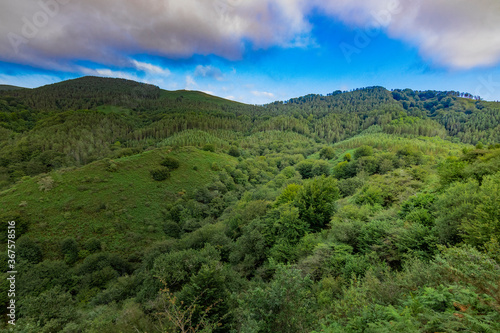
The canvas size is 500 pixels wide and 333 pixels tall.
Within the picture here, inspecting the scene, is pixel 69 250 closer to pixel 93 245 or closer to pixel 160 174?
pixel 93 245

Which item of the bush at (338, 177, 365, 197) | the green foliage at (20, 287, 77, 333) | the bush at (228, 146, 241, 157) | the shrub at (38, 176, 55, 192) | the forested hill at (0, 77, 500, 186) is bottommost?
the green foliage at (20, 287, 77, 333)

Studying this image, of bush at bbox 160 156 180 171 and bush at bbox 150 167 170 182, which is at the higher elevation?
bush at bbox 160 156 180 171

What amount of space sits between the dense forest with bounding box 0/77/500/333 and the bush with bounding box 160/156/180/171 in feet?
1.62

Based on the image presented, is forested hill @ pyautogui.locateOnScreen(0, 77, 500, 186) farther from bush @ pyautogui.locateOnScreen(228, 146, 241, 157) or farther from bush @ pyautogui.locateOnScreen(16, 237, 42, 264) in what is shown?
bush @ pyautogui.locateOnScreen(16, 237, 42, 264)

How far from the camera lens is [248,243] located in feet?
78.9

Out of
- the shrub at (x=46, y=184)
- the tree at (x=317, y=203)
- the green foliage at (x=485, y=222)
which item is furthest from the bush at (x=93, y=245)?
the green foliage at (x=485, y=222)

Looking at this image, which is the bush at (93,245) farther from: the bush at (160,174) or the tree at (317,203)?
the tree at (317,203)

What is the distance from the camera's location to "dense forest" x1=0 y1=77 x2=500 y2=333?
26.2 feet

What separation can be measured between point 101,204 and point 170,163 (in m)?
24.4

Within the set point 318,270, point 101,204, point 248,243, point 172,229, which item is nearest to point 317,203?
point 248,243

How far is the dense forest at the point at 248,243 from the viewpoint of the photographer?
7.98m

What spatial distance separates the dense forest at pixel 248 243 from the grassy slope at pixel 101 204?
33 centimetres

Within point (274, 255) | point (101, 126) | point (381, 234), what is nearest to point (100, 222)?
point (274, 255)

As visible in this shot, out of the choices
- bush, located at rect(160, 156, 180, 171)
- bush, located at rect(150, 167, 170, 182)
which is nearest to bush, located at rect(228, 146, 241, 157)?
bush, located at rect(160, 156, 180, 171)
